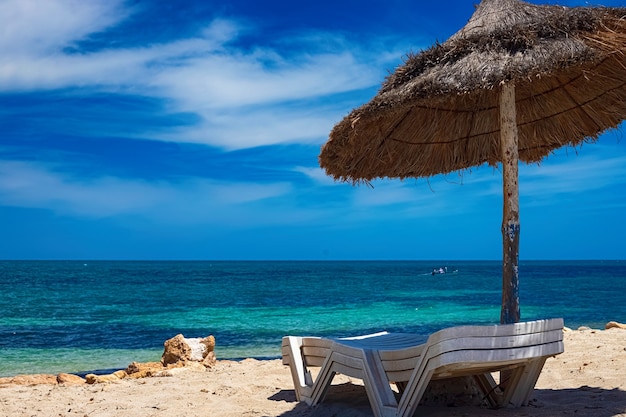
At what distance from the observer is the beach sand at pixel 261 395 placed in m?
4.49

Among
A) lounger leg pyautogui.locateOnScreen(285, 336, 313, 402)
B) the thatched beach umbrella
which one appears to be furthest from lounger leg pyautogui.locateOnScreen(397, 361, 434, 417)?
lounger leg pyautogui.locateOnScreen(285, 336, 313, 402)

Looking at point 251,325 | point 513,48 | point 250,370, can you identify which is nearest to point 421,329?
point 251,325

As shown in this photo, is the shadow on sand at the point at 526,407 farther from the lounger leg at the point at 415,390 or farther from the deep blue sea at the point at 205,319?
the deep blue sea at the point at 205,319

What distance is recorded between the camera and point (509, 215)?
175 inches

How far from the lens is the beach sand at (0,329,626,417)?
4492mm

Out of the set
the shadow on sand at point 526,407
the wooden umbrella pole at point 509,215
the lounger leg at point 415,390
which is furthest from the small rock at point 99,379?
the wooden umbrella pole at point 509,215

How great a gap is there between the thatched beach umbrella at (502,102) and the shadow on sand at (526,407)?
26.4 inches

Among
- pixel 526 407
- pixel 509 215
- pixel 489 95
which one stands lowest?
pixel 526 407

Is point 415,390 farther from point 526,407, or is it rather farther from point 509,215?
point 509,215

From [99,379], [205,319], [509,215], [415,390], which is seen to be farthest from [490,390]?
[205,319]

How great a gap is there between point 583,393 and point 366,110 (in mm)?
2940

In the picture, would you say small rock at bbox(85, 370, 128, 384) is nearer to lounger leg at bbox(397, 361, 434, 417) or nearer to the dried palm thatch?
the dried palm thatch

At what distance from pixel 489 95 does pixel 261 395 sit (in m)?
3.52

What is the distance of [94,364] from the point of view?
10852 millimetres
